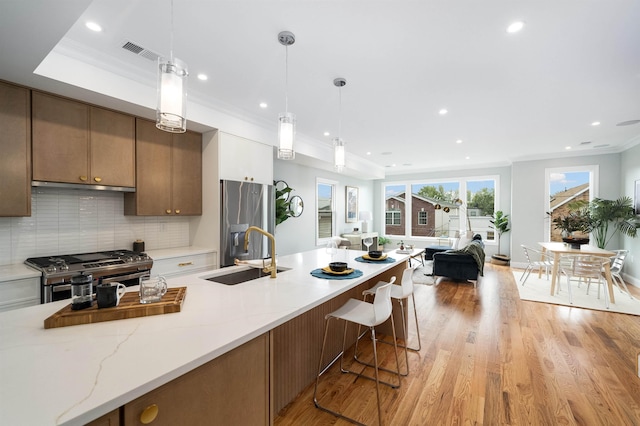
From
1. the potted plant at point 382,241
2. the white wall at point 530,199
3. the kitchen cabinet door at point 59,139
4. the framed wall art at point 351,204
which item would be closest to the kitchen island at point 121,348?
the kitchen cabinet door at point 59,139

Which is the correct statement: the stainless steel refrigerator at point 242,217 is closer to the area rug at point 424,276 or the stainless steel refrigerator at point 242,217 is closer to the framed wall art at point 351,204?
the area rug at point 424,276

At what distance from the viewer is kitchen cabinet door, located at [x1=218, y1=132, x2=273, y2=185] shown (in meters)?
3.54

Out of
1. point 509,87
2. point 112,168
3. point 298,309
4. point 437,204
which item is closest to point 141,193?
point 112,168

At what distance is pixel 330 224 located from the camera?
725 centimetres

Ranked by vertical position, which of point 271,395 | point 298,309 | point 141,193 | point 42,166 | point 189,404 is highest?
point 42,166

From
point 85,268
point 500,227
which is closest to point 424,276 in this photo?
point 500,227

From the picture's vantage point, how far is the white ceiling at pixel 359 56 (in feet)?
6.05

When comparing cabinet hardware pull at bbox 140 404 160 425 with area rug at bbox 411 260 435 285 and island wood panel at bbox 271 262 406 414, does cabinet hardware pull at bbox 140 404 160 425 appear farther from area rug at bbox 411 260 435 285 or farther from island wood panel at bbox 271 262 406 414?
area rug at bbox 411 260 435 285

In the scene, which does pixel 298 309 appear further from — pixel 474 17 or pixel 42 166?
pixel 42 166

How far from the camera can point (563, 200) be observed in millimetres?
6422

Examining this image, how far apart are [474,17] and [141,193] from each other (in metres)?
3.42

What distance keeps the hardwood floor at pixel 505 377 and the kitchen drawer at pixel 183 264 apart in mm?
1930

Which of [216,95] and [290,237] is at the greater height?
[216,95]

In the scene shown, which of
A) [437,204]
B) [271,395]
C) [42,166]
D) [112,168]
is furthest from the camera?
[437,204]
